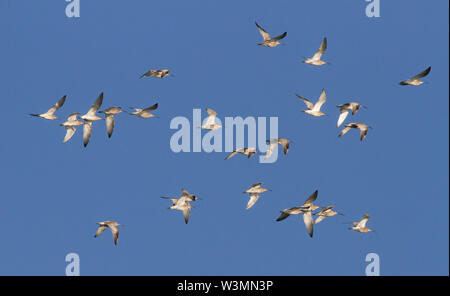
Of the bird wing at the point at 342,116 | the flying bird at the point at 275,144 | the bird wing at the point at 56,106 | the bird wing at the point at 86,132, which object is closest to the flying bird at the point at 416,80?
the bird wing at the point at 342,116

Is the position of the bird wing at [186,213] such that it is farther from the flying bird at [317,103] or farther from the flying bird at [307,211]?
the flying bird at [317,103]

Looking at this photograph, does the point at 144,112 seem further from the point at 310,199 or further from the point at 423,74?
the point at 423,74

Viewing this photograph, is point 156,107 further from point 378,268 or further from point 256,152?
point 378,268

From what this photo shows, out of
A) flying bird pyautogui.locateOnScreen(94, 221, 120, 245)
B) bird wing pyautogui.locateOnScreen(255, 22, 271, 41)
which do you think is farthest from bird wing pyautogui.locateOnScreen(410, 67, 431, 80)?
flying bird pyautogui.locateOnScreen(94, 221, 120, 245)

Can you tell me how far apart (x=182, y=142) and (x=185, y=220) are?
537 cm

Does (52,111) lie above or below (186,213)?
above

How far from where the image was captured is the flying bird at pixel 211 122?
5247 centimetres

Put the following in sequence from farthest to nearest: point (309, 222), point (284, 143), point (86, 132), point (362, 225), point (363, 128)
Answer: point (362, 225) < point (86, 132) < point (363, 128) < point (284, 143) < point (309, 222)

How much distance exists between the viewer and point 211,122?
5284 centimetres

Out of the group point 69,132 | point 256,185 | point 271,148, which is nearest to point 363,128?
point 271,148

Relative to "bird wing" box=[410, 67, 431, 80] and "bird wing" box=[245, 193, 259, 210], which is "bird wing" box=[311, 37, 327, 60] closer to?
"bird wing" box=[410, 67, 431, 80]
